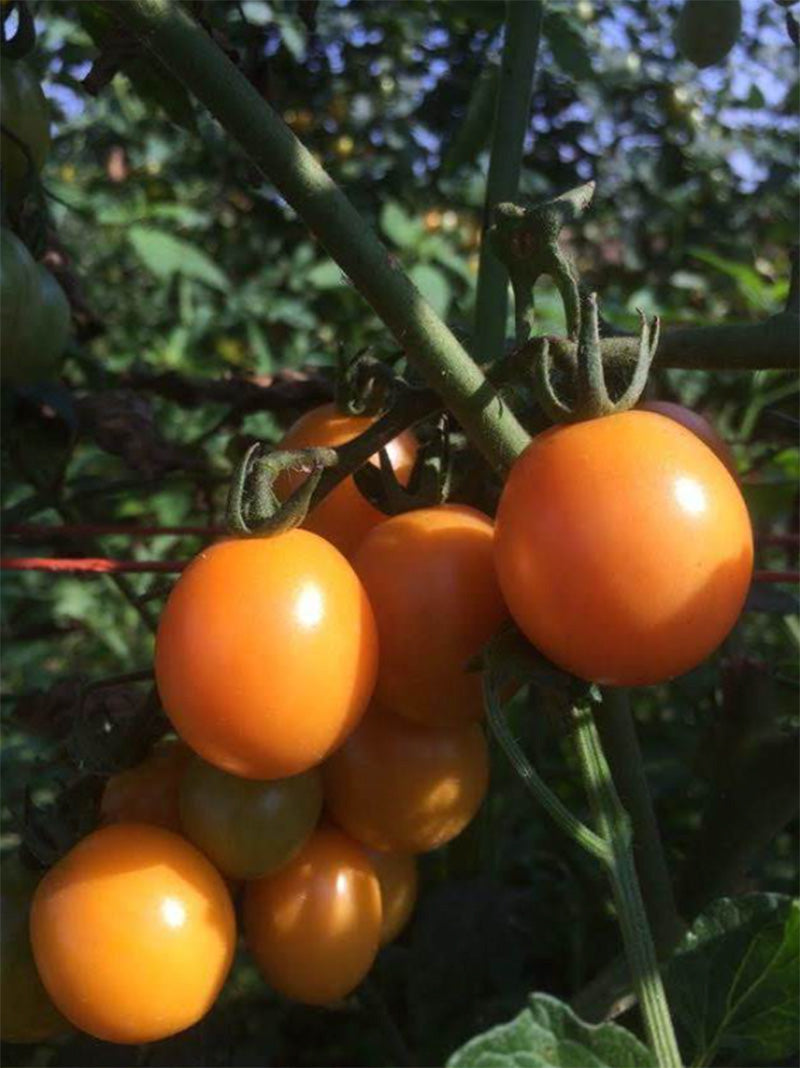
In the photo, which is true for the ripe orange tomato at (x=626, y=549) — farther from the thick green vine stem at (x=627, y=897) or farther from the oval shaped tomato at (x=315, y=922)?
the oval shaped tomato at (x=315, y=922)

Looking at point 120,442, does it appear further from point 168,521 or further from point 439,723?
point 168,521

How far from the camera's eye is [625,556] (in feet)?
1.63

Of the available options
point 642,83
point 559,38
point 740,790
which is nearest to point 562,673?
point 740,790

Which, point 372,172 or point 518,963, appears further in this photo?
point 372,172

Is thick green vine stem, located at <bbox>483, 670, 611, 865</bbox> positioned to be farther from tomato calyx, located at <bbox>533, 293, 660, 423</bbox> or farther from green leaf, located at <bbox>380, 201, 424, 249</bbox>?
green leaf, located at <bbox>380, 201, 424, 249</bbox>

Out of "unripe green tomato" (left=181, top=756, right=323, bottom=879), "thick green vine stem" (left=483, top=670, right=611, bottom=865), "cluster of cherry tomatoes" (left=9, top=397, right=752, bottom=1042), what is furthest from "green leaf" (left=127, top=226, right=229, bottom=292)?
"thick green vine stem" (left=483, top=670, right=611, bottom=865)

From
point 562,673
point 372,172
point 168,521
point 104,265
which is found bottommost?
point 104,265

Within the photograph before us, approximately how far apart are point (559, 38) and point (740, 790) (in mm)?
680

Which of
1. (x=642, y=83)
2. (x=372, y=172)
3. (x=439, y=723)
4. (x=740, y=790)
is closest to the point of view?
(x=439, y=723)

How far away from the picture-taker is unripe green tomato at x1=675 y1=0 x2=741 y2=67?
2.76ft

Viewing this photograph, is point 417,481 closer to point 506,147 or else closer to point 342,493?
point 342,493

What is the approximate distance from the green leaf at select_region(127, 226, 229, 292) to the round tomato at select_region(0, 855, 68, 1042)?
57.5 inches

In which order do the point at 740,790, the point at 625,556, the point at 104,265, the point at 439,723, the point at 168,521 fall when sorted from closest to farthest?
the point at 625,556, the point at 439,723, the point at 740,790, the point at 168,521, the point at 104,265

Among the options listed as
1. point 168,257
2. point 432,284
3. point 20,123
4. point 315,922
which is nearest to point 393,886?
point 315,922
